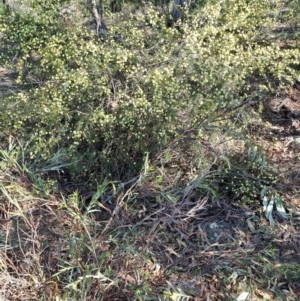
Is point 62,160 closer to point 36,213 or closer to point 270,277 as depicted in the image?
point 36,213

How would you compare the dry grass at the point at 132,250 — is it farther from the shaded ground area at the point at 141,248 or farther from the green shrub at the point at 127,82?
the green shrub at the point at 127,82

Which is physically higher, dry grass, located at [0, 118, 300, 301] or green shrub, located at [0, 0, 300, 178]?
green shrub, located at [0, 0, 300, 178]

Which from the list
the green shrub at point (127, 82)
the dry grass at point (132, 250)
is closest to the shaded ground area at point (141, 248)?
the dry grass at point (132, 250)

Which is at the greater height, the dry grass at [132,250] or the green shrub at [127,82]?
the green shrub at [127,82]

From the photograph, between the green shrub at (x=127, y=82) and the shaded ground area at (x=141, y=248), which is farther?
the green shrub at (x=127, y=82)

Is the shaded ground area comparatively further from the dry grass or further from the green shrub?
the green shrub

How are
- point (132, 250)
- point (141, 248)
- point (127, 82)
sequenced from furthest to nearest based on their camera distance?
point (127, 82) → point (141, 248) → point (132, 250)

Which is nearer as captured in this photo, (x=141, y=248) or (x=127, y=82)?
(x=141, y=248)

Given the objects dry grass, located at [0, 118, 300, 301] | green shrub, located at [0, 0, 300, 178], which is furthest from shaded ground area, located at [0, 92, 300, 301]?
green shrub, located at [0, 0, 300, 178]

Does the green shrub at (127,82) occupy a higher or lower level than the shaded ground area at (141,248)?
higher

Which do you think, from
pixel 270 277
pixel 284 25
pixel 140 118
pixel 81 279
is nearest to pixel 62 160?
pixel 140 118

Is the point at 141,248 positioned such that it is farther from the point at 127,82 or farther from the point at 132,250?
the point at 127,82

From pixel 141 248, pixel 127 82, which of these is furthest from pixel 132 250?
pixel 127 82

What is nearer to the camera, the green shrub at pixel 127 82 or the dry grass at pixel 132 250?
the dry grass at pixel 132 250
